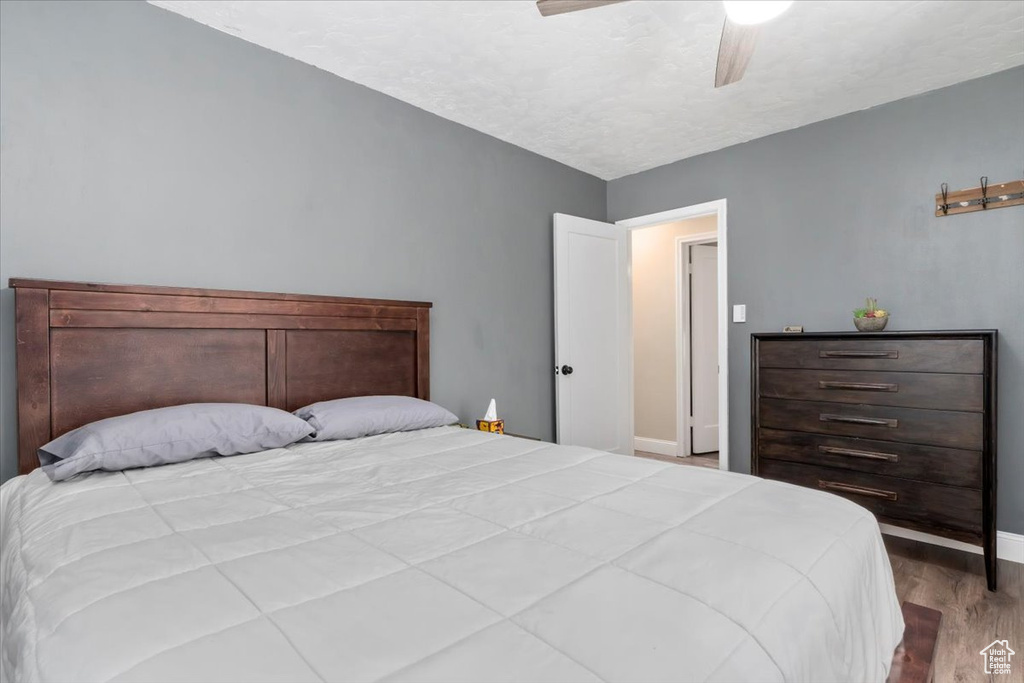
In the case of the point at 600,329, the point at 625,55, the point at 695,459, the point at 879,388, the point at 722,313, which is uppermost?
the point at 625,55

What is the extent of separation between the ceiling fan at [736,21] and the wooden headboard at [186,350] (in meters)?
1.67

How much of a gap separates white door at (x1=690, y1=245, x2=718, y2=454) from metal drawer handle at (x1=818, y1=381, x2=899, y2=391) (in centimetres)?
220

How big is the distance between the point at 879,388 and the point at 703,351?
2.44m

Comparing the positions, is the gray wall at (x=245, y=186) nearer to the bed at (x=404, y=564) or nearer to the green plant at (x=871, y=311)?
the bed at (x=404, y=564)

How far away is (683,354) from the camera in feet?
16.3

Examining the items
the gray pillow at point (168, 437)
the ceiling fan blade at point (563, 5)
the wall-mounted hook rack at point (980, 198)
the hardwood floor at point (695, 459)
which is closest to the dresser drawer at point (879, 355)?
the wall-mounted hook rack at point (980, 198)

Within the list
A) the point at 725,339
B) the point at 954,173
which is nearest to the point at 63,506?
the point at 725,339

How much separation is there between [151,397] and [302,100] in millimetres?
1584

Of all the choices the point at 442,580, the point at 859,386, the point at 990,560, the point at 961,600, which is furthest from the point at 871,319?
the point at 442,580

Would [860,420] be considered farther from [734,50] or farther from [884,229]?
[734,50]

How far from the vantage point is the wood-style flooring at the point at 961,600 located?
1.81 m

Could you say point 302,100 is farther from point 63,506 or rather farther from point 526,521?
point 526,521

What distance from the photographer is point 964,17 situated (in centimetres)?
222

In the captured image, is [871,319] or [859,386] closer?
[859,386]
